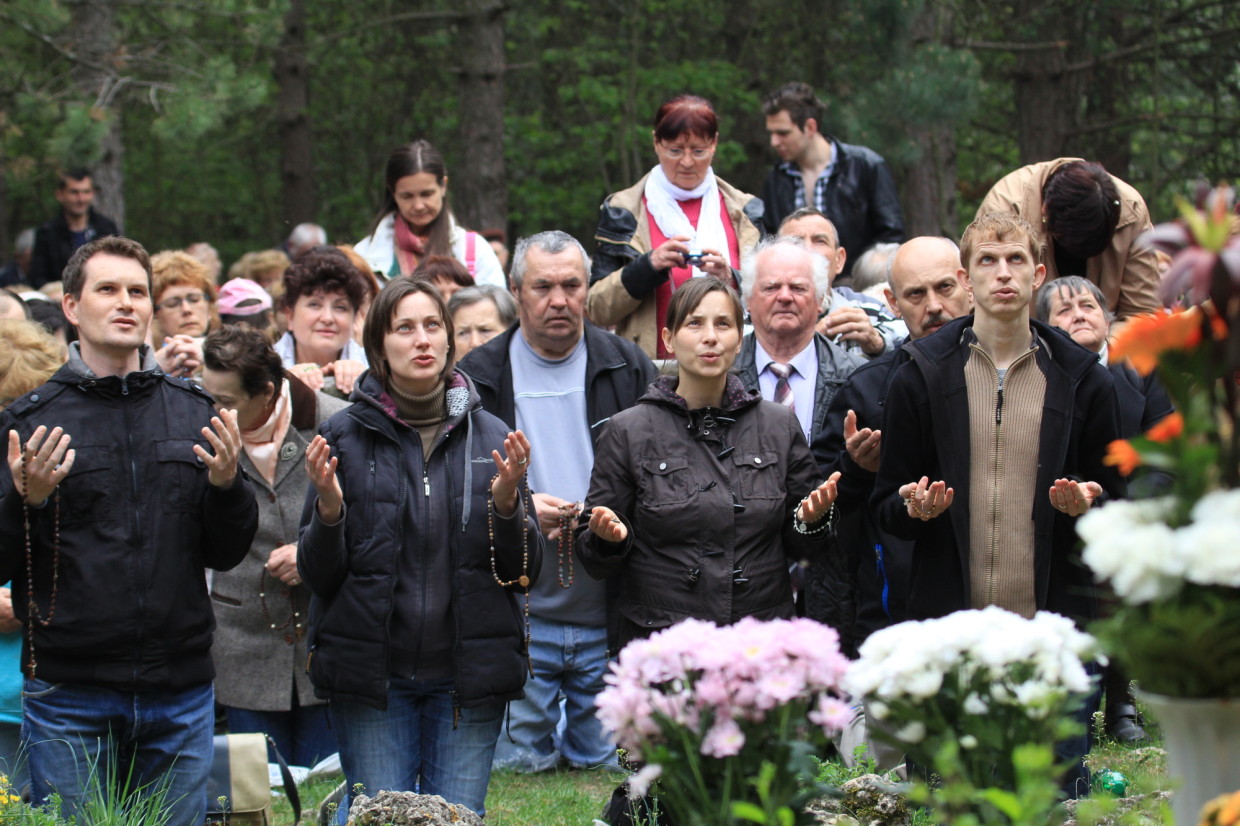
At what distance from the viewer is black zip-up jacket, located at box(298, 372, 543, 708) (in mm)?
4605

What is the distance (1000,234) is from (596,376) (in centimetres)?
184

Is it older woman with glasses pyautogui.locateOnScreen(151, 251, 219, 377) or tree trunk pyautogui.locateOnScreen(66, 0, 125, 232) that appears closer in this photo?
older woman with glasses pyautogui.locateOnScreen(151, 251, 219, 377)

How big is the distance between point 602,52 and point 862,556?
582 inches

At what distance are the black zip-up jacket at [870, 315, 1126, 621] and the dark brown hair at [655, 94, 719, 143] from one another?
227cm

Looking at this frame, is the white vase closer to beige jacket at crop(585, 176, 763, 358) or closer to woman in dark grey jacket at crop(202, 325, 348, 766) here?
woman in dark grey jacket at crop(202, 325, 348, 766)

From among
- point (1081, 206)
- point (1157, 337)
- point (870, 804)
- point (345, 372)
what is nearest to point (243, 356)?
point (345, 372)

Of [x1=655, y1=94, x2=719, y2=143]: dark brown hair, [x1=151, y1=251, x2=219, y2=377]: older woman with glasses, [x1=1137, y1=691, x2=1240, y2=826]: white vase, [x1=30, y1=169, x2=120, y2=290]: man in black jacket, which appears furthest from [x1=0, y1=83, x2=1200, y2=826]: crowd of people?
[x1=30, y1=169, x2=120, y2=290]: man in black jacket

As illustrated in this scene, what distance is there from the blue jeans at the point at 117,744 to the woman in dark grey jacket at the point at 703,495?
1483 millimetres

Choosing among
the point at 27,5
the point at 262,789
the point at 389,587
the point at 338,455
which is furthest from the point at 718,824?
the point at 27,5

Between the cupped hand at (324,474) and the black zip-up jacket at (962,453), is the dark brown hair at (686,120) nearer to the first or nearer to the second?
the black zip-up jacket at (962,453)

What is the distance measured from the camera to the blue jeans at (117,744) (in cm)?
445

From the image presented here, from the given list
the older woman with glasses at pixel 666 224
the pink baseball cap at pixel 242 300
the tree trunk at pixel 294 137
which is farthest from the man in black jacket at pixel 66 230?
the tree trunk at pixel 294 137

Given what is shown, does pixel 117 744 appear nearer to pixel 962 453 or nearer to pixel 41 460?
pixel 41 460

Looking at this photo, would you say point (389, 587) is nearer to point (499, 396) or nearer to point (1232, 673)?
point (499, 396)
